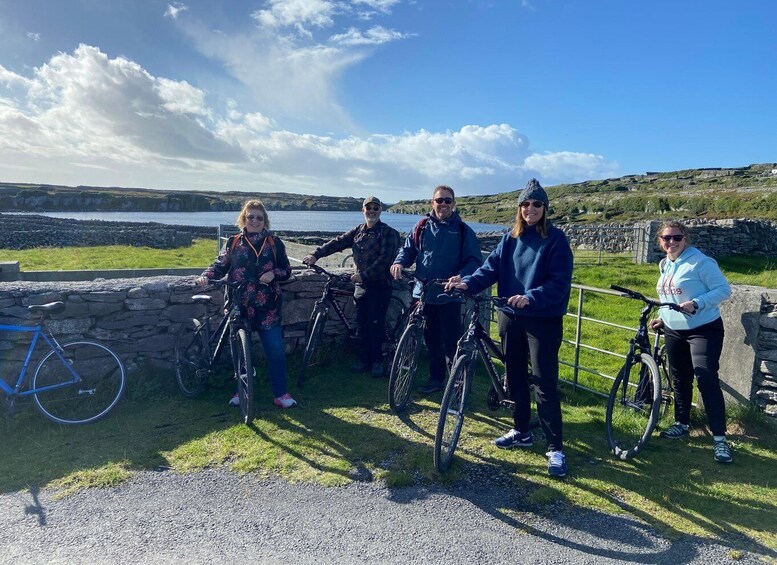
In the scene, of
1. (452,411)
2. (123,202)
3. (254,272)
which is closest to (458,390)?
(452,411)

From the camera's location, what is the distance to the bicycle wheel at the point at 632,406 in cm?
397

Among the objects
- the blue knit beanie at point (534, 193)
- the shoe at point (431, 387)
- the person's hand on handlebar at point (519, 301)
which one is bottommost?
the shoe at point (431, 387)

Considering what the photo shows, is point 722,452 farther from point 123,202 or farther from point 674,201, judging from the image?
point 123,202

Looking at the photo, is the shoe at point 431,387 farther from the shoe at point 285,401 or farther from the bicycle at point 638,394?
the bicycle at point 638,394

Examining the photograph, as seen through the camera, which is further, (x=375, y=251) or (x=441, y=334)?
(x=375, y=251)

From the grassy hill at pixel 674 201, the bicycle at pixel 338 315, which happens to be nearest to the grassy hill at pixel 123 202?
the grassy hill at pixel 674 201

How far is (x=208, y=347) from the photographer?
520 centimetres

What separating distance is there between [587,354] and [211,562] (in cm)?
623

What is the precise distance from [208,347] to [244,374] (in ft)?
2.51

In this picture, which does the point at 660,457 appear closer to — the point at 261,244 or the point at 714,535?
the point at 714,535

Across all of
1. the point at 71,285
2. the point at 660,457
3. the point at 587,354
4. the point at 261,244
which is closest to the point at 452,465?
the point at 660,457

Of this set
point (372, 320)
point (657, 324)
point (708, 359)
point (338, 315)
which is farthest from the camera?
point (338, 315)

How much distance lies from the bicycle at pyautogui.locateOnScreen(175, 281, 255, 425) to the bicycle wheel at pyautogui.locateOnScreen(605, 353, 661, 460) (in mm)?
3089

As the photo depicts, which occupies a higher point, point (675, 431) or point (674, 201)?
point (674, 201)
